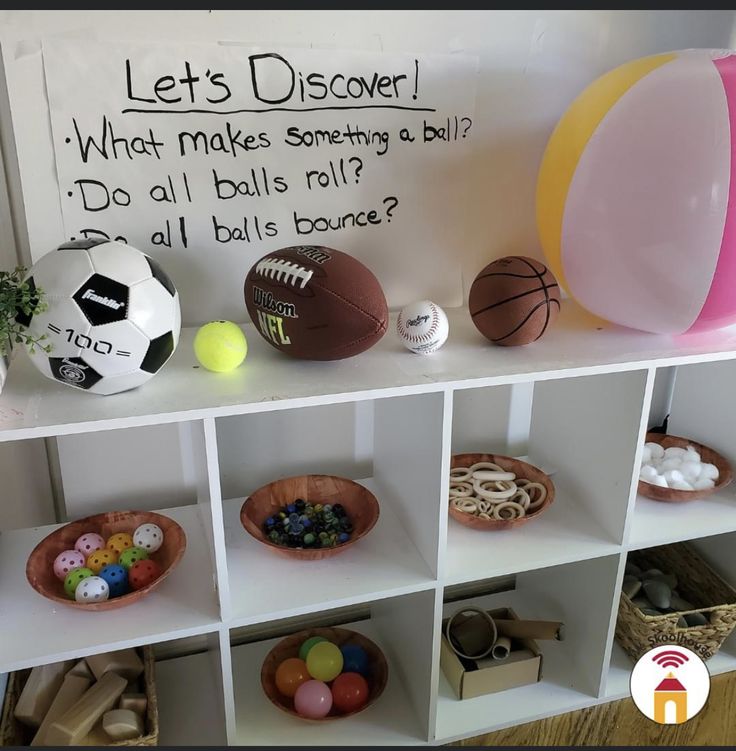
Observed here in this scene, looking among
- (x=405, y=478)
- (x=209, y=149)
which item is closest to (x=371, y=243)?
(x=209, y=149)

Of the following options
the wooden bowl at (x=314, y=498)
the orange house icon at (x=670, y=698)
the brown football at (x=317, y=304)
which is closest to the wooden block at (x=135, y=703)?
the wooden bowl at (x=314, y=498)

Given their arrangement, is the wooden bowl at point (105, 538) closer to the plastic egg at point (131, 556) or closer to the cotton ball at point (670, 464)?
the plastic egg at point (131, 556)

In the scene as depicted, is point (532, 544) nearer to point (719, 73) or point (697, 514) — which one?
point (697, 514)

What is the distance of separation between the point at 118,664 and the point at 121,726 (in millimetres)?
158

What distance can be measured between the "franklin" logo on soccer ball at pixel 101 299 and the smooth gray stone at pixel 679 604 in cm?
119

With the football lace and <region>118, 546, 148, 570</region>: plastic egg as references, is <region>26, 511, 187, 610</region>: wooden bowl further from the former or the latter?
the football lace

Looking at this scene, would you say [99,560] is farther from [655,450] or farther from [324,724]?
[655,450]

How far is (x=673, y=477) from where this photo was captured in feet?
4.46

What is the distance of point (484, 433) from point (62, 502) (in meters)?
0.83

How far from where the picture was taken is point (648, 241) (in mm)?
1025

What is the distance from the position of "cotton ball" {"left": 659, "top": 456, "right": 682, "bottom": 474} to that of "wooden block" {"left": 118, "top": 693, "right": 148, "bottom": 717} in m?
1.01

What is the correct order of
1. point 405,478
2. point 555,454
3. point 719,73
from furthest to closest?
point 555,454
point 405,478
point 719,73

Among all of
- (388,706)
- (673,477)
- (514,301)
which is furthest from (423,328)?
(388,706)

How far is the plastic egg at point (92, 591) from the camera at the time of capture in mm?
1093
